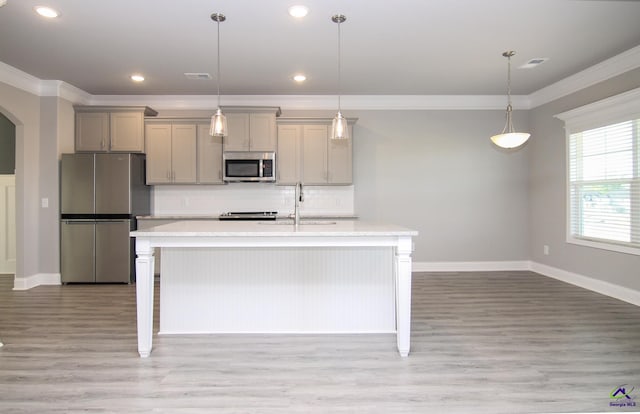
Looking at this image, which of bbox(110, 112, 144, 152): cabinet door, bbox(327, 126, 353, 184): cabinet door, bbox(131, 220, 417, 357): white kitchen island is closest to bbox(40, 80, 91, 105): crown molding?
bbox(110, 112, 144, 152): cabinet door

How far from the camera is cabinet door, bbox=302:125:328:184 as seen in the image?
5.54m

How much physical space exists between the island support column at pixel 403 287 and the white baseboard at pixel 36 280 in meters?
4.66

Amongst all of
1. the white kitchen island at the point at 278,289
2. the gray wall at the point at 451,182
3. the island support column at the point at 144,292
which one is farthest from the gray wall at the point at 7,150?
the island support column at the point at 144,292

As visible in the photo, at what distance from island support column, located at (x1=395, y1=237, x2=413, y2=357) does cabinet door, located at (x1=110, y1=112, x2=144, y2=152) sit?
4228mm

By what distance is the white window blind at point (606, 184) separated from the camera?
164 inches

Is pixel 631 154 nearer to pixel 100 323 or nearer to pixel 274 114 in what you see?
pixel 274 114

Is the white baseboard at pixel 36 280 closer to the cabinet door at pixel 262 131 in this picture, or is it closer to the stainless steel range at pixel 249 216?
the stainless steel range at pixel 249 216

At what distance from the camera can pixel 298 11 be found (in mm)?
3166

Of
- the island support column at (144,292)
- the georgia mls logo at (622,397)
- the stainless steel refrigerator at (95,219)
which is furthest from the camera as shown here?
the stainless steel refrigerator at (95,219)

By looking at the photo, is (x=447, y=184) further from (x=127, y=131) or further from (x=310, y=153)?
(x=127, y=131)

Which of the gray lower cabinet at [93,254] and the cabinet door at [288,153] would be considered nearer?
the gray lower cabinet at [93,254]

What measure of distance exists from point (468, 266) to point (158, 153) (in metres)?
4.80

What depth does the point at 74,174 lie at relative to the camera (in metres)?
5.12

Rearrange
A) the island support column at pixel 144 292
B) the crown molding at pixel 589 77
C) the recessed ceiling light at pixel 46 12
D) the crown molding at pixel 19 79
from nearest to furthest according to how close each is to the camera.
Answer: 1. the island support column at pixel 144 292
2. the recessed ceiling light at pixel 46 12
3. the crown molding at pixel 589 77
4. the crown molding at pixel 19 79
